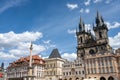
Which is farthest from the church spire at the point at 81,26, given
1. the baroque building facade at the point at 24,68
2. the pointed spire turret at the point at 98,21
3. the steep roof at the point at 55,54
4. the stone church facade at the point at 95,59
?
the baroque building facade at the point at 24,68

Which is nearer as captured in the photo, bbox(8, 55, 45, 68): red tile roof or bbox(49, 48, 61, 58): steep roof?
bbox(8, 55, 45, 68): red tile roof

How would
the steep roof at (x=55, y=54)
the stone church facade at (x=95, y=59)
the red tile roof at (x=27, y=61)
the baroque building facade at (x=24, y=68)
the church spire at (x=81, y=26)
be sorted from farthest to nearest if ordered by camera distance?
the church spire at (x=81, y=26)
the steep roof at (x=55, y=54)
the red tile roof at (x=27, y=61)
the baroque building facade at (x=24, y=68)
the stone church facade at (x=95, y=59)

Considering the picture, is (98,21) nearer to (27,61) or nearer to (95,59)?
(95,59)

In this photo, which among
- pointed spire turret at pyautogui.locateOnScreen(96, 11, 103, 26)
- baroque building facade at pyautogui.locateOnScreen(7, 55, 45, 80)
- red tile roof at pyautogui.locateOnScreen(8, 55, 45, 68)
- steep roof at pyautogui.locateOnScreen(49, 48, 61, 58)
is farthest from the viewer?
pointed spire turret at pyautogui.locateOnScreen(96, 11, 103, 26)

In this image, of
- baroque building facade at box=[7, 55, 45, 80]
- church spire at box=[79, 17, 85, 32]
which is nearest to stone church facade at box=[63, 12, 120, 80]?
church spire at box=[79, 17, 85, 32]

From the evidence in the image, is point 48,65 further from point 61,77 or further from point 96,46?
point 96,46

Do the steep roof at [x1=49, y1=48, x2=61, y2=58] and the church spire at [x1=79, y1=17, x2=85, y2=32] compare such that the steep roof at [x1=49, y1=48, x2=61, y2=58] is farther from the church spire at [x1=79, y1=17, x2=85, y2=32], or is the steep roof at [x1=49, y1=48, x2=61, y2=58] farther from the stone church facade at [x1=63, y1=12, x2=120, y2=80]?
the church spire at [x1=79, y1=17, x2=85, y2=32]

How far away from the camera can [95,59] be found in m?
72.9

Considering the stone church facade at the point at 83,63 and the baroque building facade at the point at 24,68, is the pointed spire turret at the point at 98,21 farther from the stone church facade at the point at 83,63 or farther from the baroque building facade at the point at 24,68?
the baroque building facade at the point at 24,68

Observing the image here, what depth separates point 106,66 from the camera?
69.9 m

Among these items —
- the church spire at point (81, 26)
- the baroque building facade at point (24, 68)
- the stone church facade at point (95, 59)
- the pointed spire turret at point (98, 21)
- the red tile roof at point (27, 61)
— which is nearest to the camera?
the stone church facade at point (95, 59)

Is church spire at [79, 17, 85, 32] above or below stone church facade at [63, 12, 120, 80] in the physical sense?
above

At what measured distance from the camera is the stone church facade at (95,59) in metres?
69.5

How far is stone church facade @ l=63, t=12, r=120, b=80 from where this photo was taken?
6950cm
